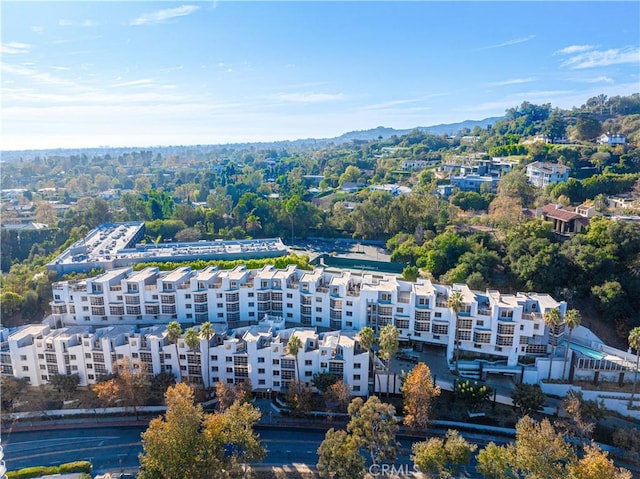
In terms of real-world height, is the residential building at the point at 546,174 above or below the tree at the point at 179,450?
above

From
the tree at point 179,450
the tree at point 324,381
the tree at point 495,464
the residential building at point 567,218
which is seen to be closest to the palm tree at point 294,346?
the tree at point 324,381

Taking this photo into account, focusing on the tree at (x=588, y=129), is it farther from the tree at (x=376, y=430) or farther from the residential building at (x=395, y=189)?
the tree at (x=376, y=430)

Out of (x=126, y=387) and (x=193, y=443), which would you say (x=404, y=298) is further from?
(x=126, y=387)

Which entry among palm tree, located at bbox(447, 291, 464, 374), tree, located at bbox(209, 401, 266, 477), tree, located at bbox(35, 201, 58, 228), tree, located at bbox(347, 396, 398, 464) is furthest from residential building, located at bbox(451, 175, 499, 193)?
tree, located at bbox(35, 201, 58, 228)

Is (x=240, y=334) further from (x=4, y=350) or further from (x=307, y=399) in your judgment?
(x=4, y=350)

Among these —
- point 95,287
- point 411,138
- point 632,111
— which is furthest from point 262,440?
point 411,138

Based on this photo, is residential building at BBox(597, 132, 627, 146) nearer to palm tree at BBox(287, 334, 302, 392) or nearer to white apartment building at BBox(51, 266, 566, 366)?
white apartment building at BBox(51, 266, 566, 366)

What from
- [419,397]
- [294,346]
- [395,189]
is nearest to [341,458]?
[419,397]
